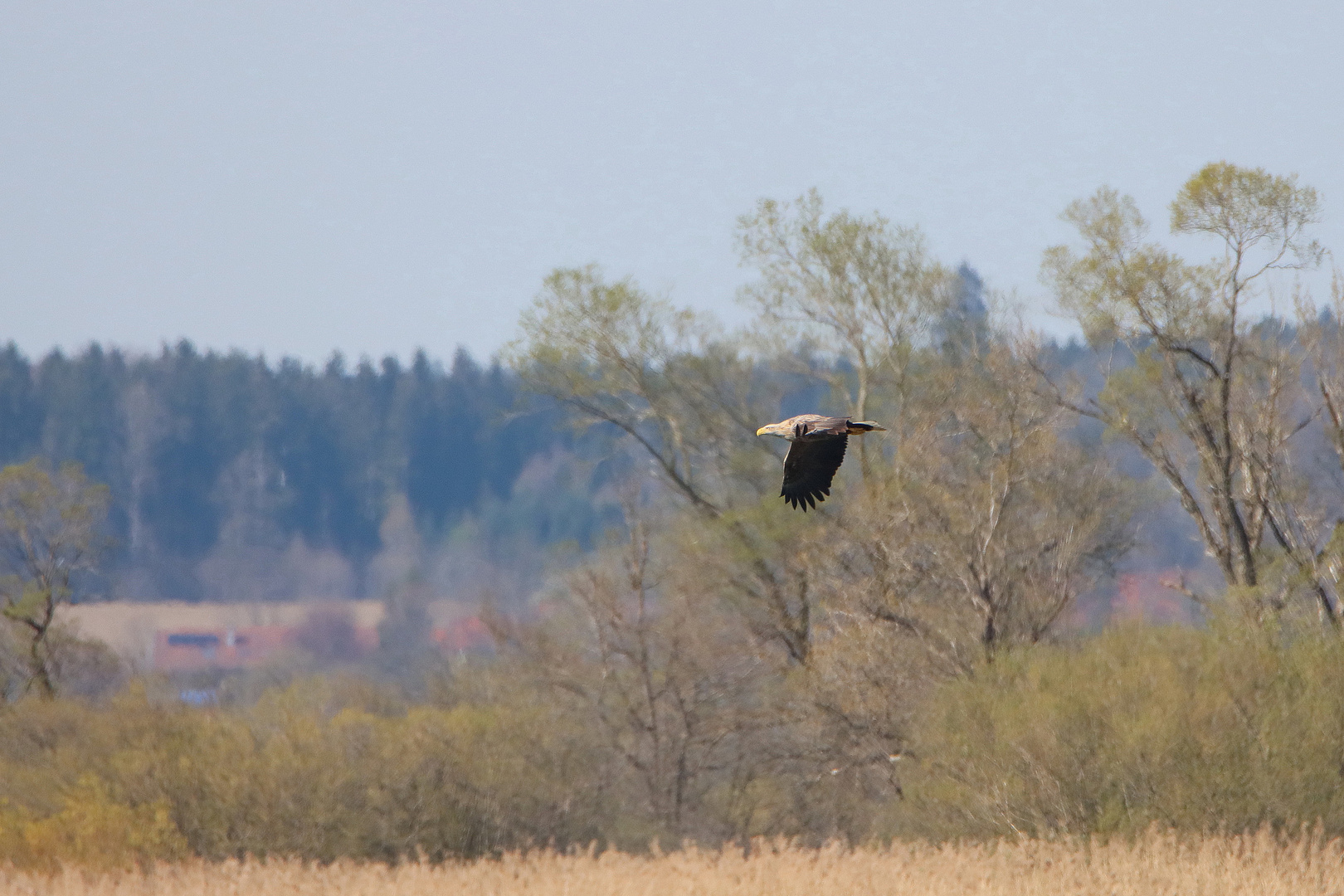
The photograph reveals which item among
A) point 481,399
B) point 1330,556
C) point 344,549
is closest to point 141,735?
point 1330,556

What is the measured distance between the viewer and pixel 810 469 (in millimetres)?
13734

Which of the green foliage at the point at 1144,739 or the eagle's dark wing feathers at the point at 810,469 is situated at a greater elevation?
the eagle's dark wing feathers at the point at 810,469

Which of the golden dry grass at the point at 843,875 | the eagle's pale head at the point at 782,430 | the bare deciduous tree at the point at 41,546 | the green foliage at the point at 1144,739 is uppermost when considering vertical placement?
the eagle's pale head at the point at 782,430

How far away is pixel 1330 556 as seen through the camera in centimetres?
2500

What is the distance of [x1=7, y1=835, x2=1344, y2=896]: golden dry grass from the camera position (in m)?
18.5

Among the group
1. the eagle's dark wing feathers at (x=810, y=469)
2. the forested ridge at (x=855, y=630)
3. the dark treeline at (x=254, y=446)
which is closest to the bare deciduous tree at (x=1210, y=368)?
the forested ridge at (x=855, y=630)

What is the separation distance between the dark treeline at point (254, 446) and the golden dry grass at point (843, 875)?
4776 centimetres

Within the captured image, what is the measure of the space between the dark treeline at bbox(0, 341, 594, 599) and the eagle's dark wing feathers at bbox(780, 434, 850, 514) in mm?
57502

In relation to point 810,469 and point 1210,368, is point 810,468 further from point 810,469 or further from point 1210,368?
point 1210,368

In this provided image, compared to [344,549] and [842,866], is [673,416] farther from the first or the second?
[344,549]

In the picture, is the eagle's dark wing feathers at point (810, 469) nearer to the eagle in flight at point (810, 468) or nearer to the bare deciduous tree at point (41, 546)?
the eagle in flight at point (810, 468)

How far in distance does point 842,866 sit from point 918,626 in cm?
677

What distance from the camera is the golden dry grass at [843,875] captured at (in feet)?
60.5

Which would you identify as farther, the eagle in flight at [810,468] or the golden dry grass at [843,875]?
the golden dry grass at [843,875]
